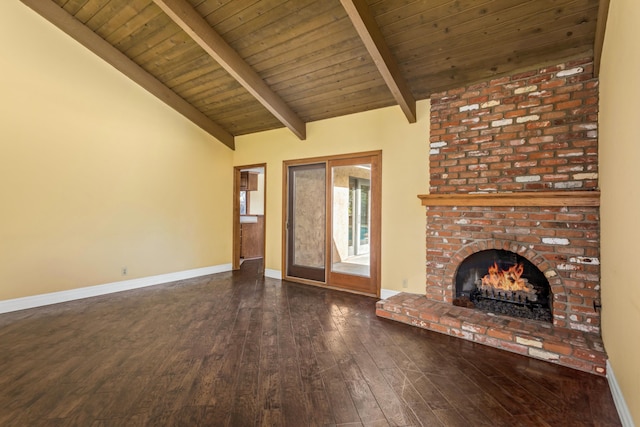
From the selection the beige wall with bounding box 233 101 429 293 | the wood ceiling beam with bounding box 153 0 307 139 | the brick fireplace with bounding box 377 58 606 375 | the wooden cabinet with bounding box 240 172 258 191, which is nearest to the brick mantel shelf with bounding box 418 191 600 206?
the brick fireplace with bounding box 377 58 606 375

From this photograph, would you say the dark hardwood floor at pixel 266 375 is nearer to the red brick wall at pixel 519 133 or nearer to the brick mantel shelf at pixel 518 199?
the brick mantel shelf at pixel 518 199

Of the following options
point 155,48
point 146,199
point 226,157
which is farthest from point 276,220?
point 155,48

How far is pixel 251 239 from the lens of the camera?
25.0 feet

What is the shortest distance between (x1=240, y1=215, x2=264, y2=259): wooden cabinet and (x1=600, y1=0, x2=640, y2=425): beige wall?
6.51 metres

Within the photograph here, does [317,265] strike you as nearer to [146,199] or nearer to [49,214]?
[146,199]

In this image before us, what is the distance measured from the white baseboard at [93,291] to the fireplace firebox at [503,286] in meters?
4.33

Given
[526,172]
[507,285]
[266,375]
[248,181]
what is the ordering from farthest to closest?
[248,181]
[507,285]
[526,172]
[266,375]

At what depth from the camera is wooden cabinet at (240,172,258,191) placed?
26.8 feet

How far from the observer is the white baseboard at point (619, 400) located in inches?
62.4

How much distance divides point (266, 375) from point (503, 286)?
2626mm

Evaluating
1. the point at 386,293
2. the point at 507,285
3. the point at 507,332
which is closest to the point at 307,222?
the point at 386,293

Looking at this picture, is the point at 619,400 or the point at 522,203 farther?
the point at 522,203

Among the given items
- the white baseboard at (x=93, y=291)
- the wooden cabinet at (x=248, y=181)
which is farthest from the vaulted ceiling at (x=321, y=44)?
the wooden cabinet at (x=248, y=181)

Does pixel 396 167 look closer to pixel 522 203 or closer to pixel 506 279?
pixel 522 203
